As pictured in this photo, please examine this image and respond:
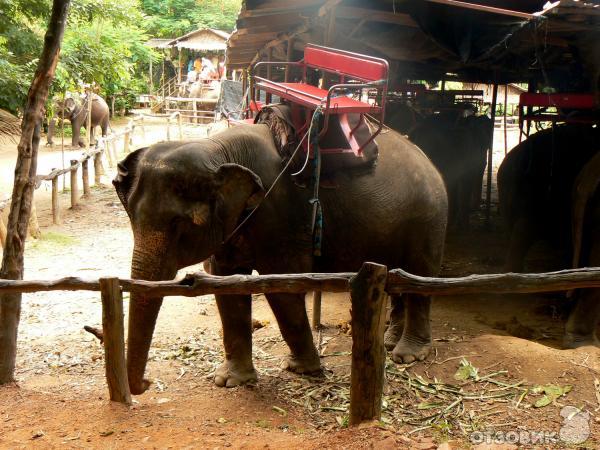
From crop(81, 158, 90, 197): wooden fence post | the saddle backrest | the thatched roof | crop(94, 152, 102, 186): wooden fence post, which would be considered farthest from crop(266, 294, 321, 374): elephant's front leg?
crop(94, 152, 102, 186): wooden fence post

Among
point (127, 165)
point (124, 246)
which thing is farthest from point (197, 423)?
point (124, 246)

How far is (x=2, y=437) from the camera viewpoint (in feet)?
12.7

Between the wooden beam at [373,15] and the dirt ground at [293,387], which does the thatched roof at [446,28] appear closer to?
the wooden beam at [373,15]

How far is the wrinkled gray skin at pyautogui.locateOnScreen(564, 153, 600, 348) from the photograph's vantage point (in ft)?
19.1

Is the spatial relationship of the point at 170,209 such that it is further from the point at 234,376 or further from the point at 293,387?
the point at 293,387

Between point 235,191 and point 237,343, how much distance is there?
4.30 feet

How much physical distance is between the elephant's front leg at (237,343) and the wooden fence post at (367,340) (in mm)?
1411

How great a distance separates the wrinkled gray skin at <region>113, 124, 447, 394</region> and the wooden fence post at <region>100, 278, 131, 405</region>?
0.06 metres

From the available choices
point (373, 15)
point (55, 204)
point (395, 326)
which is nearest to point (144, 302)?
point (395, 326)

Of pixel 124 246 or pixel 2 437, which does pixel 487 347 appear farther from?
pixel 124 246

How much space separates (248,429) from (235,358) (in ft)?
3.10

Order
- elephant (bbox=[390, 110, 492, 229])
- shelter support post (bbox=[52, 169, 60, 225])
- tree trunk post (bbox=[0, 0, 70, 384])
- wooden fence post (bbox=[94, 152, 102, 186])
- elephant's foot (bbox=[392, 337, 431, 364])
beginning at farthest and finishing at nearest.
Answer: wooden fence post (bbox=[94, 152, 102, 186])
shelter support post (bbox=[52, 169, 60, 225])
elephant (bbox=[390, 110, 492, 229])
elephant's foot (bbox=[392, 337, 431, 364])
tree trunk post (bbox=[0, 0, 70, 384])

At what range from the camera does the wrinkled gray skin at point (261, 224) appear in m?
4.16

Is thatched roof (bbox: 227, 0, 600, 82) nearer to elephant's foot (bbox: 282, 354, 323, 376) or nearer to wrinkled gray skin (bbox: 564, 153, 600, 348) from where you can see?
wrinkled gray skin (bbox: 564, 153, 600, 348)
